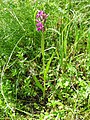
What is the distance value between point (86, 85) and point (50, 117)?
0.27 meters

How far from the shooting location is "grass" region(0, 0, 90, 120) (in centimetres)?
169

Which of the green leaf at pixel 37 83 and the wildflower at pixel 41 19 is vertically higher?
the wildflower at pixel 41 19

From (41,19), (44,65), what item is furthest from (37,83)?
(41,19)

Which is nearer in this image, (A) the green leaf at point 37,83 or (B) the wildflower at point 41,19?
(B) the wildflower at point 41,19

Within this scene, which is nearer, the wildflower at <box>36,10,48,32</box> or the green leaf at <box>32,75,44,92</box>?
the wildflower at <box>36,10,48,32</box>

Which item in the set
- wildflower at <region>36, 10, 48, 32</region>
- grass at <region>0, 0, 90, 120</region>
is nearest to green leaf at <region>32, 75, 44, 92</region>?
grass at <region>0, 0, 90, 120</region>

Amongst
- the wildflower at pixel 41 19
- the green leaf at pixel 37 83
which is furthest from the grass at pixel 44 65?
the wildflower at pixel 41 19

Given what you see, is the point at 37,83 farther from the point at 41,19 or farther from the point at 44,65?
the point at 41,19

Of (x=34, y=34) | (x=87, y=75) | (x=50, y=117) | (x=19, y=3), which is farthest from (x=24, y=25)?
(x=50, y=117)

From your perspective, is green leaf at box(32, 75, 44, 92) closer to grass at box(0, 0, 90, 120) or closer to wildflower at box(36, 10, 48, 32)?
grass at box(0, 0, 90, 120)

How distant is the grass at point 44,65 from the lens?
169 centimetres

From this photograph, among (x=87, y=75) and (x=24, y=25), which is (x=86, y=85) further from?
(x=24, y=25)

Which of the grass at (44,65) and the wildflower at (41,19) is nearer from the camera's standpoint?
the wildflower at (41,19)

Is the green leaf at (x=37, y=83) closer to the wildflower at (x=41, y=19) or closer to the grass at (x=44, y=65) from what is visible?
the grass at (x=44, y=65)
